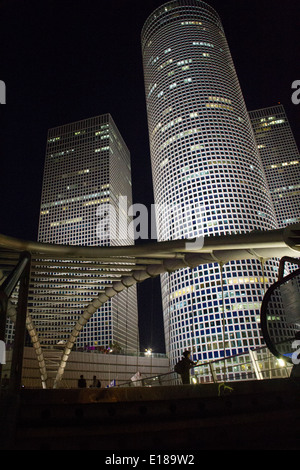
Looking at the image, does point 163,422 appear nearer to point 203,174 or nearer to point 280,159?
point 203,174

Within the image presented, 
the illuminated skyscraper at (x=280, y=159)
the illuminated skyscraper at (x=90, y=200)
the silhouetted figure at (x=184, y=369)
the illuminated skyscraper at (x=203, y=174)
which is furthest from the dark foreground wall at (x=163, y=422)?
the illuminated skyscraper at (x=280, y=159)

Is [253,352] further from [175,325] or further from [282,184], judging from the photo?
[282,184]

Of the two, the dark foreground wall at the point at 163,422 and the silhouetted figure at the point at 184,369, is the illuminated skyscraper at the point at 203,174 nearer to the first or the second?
the silhouetted figure at the point at 184,369

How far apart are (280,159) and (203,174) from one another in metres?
67.7

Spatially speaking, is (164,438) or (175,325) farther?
(175,325)

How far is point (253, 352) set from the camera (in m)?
13.3

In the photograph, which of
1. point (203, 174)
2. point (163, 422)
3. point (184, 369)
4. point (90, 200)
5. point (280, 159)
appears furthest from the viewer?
point (280, 159)

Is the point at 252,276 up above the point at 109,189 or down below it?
below

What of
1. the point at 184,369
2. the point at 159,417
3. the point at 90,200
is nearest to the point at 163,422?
the point at 159,417

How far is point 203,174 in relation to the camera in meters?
118

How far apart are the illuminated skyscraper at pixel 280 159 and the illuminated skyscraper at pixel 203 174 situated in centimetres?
3310
